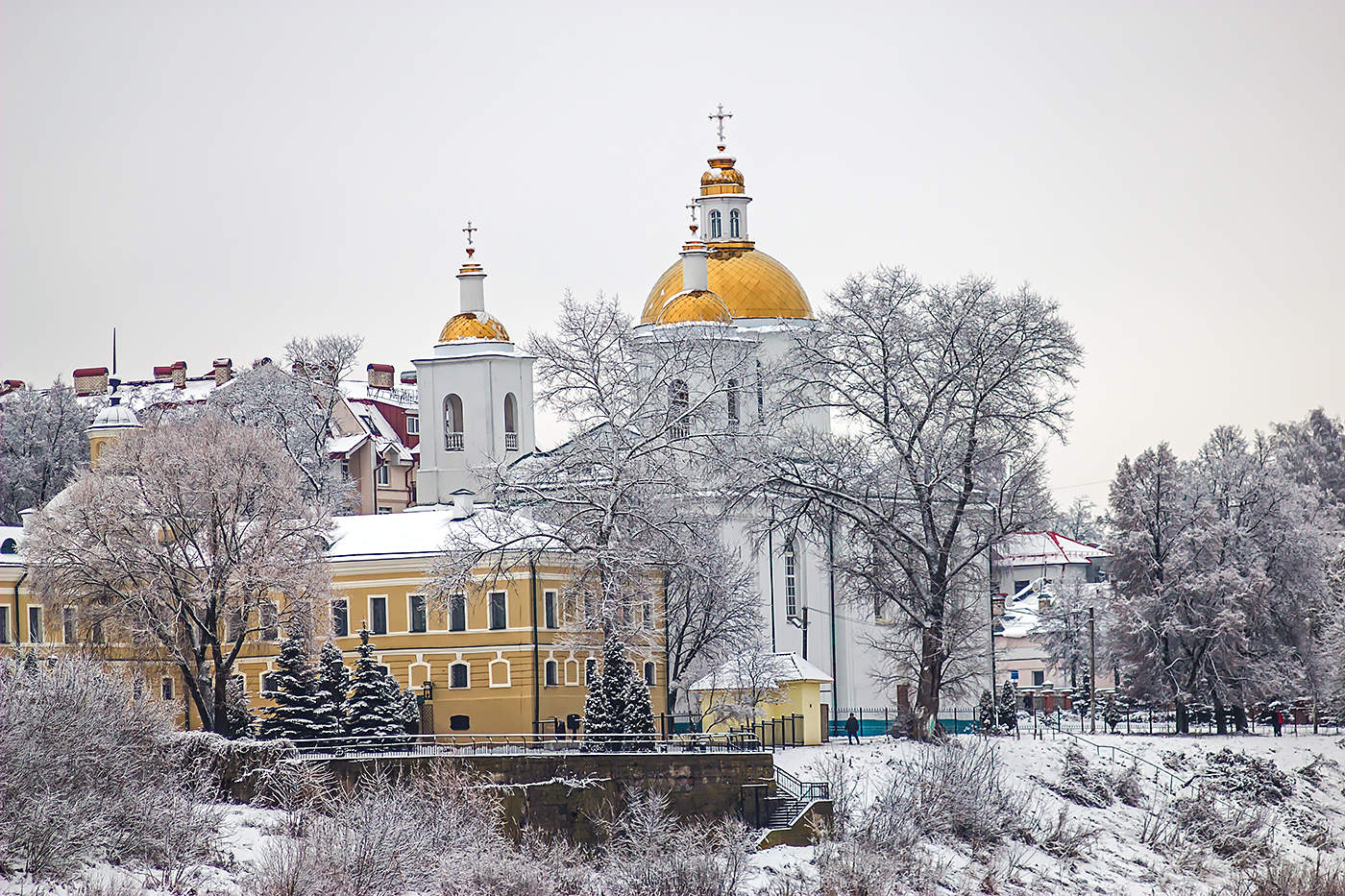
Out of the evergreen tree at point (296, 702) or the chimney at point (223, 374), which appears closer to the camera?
the evergreen tree at point (296, 702)

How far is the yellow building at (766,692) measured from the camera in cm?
5328

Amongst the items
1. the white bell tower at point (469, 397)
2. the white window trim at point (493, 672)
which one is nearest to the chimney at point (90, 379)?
the white bell tower at point (469, 397)

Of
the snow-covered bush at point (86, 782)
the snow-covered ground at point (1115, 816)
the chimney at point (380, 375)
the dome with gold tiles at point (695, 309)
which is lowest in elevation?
the snow-covered ground at point (1115, 816)

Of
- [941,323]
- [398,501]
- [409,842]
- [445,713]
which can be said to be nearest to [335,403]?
[398,501]

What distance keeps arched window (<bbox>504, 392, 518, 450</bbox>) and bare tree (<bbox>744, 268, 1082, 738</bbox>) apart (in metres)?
21.6

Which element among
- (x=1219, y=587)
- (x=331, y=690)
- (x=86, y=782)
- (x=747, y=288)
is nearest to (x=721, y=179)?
(x=747, y=288)

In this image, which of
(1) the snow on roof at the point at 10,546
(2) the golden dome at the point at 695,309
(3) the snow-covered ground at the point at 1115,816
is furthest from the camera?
(2) the golden dome at the point at 695,309

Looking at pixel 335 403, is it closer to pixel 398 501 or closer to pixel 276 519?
pixel 398 501

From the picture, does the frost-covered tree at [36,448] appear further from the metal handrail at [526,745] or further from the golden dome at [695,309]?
the metal handrail at [526,745]

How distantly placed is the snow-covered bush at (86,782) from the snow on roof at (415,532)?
12.1m

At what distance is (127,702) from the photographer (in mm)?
44375

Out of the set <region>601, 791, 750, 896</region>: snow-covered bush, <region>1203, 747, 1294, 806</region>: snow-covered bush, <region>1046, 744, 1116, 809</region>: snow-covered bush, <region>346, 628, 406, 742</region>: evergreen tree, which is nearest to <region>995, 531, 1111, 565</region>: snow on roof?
<region>1203, 747, 1294, 806</region>: snow-covered bush

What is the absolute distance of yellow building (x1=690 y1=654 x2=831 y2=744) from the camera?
175 ft

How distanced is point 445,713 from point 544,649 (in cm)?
293
